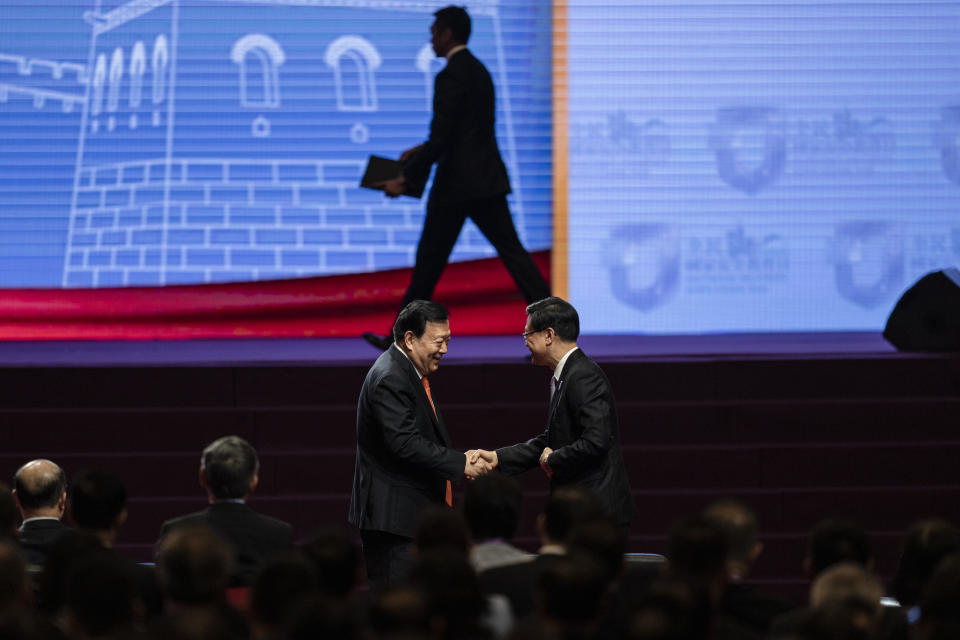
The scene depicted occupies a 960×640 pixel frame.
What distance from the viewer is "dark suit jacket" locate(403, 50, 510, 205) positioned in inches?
236

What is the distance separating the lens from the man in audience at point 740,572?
8.86 ft

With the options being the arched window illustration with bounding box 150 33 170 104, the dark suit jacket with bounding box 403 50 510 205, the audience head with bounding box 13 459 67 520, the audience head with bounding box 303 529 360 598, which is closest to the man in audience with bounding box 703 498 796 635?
the audience head with bounding box 303 529 360 598

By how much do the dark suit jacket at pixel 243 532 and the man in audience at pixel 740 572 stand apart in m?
1.11

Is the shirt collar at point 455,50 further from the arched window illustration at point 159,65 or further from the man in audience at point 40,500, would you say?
the man in audience at point 40,500

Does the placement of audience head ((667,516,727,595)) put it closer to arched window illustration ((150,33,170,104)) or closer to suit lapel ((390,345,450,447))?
suit lapel ((390,345,450,447))

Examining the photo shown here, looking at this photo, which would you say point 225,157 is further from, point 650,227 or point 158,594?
point 158,594

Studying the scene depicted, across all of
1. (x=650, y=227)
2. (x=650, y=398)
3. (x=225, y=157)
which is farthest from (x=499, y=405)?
(x=225, y=157)

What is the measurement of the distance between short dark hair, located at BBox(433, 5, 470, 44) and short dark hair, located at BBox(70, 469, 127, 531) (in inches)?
137

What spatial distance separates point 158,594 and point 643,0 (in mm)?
6127

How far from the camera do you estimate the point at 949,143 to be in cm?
814

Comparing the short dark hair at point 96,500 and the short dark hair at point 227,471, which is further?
the short dark hair at point 227,471

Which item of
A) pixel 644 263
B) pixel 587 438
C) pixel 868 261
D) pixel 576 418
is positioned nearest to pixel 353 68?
pixel 644 263

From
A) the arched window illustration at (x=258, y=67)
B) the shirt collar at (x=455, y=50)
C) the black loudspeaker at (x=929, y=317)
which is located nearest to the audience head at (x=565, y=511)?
the shirt collar at (x=455, y=50)

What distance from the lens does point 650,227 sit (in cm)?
808
